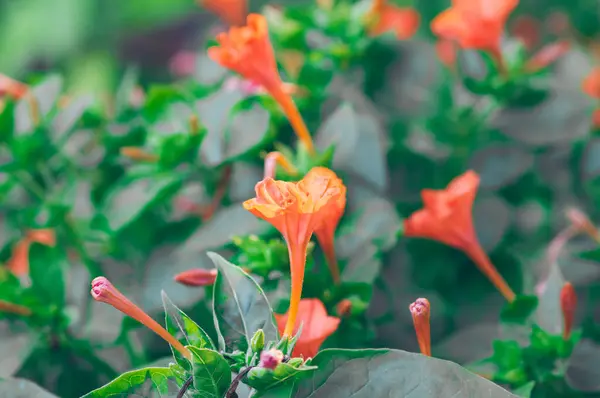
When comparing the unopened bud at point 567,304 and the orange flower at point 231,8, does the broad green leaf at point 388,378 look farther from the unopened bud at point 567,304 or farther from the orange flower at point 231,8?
the orange flower at point 231,8

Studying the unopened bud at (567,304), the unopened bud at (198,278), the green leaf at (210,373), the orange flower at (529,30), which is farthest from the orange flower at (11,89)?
the orange flower at (529,30)

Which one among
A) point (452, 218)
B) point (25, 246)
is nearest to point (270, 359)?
point (452, 218)

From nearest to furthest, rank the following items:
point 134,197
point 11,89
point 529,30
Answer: point 134,197 < point 11,89 < point 529,30

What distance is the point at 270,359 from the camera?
36 centimetres

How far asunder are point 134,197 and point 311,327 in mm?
244

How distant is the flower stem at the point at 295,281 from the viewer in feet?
1.33

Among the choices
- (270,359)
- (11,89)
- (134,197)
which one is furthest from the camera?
(11,89)

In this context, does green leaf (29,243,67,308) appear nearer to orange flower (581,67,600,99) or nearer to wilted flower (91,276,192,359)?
wilted flower (91,276,192,359)

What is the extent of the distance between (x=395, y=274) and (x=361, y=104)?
0.58 ft

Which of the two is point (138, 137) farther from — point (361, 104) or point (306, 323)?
point (306, 323)

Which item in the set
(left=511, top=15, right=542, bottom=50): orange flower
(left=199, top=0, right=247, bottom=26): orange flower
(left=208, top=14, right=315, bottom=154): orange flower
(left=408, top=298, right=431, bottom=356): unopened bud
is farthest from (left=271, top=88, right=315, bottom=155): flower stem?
(left=511, top=15, right=542, bottom=50): orange flower

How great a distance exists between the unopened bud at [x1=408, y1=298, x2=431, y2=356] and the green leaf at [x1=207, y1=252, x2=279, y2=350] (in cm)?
9

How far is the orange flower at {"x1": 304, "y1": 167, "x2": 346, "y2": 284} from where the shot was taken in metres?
0.41

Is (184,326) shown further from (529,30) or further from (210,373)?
→ (529,30)
